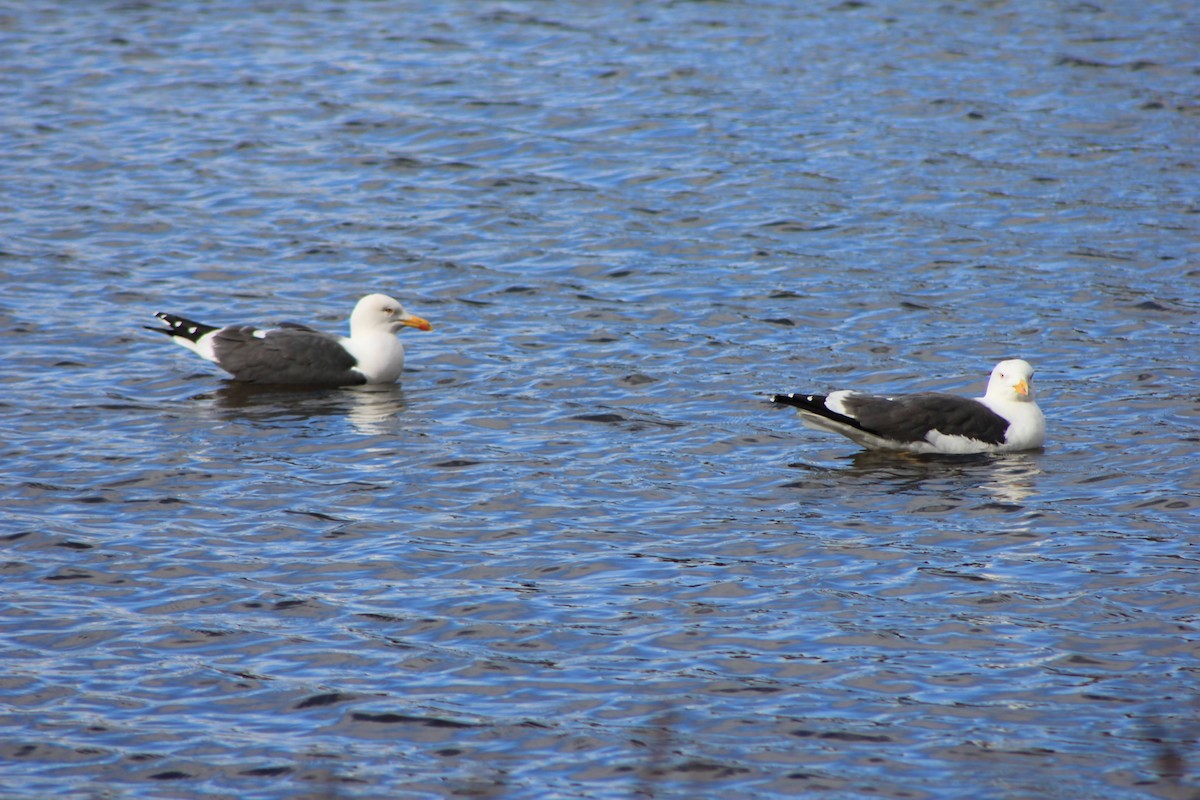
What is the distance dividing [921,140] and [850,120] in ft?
3.96

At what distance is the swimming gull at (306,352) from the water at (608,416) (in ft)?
0.96

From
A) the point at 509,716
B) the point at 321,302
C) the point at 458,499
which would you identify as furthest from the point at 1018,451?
the point at 321,302

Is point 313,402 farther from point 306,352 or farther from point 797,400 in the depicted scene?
point 797,400

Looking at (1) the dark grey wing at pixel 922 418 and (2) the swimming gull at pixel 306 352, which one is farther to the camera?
(2) the swimming gull at pixel 306 352

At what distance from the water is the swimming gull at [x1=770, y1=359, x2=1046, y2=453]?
0.18 metres

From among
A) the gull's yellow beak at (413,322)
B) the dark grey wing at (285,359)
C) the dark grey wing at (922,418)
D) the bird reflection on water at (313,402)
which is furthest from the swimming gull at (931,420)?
the dark grey wing at (285,359)

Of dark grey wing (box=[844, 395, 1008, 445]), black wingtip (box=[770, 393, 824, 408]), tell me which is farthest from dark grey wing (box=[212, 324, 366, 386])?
dark grey wing (box=[844, 395, 1008, 445])

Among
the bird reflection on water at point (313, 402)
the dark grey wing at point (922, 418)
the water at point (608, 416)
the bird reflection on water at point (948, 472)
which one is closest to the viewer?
the water at point (608, 416)

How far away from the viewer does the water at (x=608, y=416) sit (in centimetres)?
861

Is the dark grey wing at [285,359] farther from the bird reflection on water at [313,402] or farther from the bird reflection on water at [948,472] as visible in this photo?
the bird reflection on water at [948,472]

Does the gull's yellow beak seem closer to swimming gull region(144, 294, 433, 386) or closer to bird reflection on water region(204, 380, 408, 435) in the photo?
swimming gull region(144, 294, 433, 386)

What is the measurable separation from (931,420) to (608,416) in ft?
8.49

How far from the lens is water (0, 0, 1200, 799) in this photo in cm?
861

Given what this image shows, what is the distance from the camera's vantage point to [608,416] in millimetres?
13562
